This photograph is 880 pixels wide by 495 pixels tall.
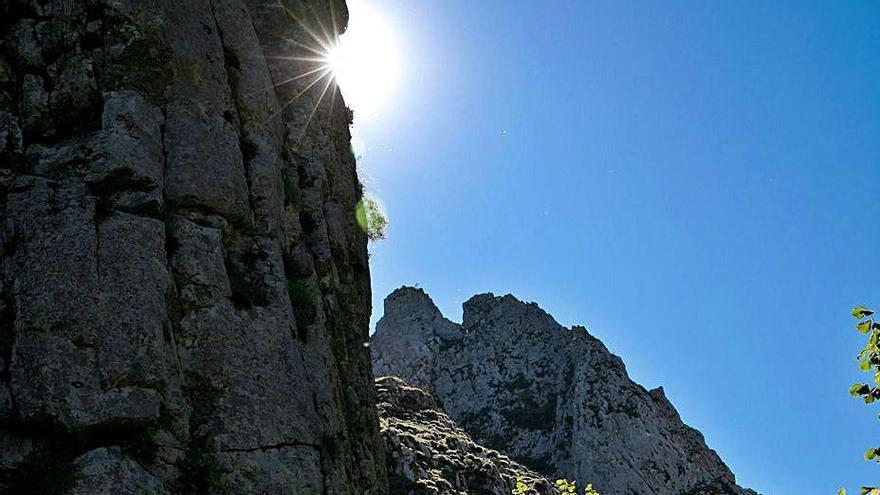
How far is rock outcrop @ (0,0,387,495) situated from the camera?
35.8ft

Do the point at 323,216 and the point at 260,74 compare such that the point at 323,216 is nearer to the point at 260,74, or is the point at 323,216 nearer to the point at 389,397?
the point at 260,74

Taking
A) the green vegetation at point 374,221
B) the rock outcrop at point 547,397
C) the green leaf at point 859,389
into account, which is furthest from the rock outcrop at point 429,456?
the rock outcrop at point 547,397

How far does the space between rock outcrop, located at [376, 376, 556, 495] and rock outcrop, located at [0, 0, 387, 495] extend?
2051cm

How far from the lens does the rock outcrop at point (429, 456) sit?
39.5 m

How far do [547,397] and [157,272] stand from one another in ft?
311

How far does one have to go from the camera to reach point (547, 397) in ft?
335

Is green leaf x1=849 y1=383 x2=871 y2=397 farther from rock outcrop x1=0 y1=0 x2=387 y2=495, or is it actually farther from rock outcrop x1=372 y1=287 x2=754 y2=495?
rock outcrop x1=372 y1=287 x2=754 y2=495

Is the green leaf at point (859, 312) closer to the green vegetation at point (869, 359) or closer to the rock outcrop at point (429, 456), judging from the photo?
the green vegetation at point (869, 359)

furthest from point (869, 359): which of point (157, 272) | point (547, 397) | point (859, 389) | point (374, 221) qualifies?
point (547, 397)

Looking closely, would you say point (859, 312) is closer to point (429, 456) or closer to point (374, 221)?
point (374, 221)

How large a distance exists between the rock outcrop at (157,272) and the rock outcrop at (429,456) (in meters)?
20.5

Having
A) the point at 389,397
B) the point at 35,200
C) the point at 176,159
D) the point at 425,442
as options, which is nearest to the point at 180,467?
the point at 35,200

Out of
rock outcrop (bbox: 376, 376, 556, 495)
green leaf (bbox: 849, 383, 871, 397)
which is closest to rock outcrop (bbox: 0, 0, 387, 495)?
green leaf (bbox: 849, 383, 871, 397)

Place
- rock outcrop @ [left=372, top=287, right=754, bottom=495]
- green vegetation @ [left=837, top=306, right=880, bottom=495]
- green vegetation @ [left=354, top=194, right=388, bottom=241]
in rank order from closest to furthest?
green vegetation @ [left=837, top=306, right=880, bottom=495] < green vegetation @ [left=354, top=194, right=388, bottom=241] < rock outcrop @ [left=372, top=287, right=754, bottom=495]
